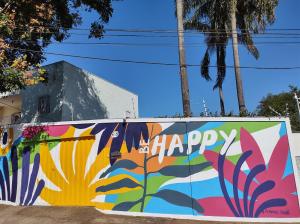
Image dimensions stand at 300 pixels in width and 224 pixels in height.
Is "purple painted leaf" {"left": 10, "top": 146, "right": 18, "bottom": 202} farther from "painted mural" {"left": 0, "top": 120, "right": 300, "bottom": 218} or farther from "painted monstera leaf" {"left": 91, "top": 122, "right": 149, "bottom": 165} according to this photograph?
"painted monstera leaf" {"left": 91, "top": 122, "right": 149, "bottom": 165}

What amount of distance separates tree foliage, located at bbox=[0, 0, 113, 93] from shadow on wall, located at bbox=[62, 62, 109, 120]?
2.33 meters

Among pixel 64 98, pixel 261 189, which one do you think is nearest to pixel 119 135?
pixel 261 189

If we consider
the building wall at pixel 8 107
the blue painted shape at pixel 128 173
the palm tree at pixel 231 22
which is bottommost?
the blue painted shape at pixel 128 173

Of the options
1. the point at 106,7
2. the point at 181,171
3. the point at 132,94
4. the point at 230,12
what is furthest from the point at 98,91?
the point at 181,171

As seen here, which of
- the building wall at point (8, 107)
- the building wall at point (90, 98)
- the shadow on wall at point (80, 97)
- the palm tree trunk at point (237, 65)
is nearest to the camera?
the palm tree trunk at point (237, 65)

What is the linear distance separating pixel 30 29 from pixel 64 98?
4491mm

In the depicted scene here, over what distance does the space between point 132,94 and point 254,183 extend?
14.5 metres

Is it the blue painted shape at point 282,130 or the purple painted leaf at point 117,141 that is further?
the purple painted leaf at point 117,141

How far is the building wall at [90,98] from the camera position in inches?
661

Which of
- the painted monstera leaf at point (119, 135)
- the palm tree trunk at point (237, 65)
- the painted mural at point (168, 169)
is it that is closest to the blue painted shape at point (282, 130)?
the painted mural at point (168, 169)

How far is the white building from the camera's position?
16.6 meters

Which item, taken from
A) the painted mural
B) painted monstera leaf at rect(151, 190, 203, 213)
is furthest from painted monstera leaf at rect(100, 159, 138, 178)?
painted monstera leaf at rect(151, 190, 203, 213)

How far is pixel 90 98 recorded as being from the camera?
60.7 feet

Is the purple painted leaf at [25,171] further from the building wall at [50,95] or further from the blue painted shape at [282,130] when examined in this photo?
the blue painted shape at [282,130]
